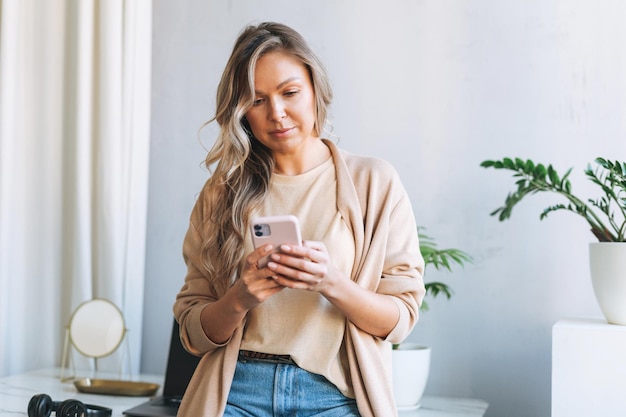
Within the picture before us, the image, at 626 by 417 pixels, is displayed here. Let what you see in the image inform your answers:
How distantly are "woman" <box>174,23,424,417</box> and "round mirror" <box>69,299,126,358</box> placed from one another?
33.3 inches

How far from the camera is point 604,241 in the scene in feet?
6.05

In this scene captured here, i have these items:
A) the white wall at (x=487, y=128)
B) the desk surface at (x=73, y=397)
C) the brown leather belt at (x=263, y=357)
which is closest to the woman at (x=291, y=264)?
the brown leather belt at (x=263, y=357)

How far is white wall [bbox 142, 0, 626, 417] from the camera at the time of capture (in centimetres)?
208

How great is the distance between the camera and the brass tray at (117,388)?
2183mm

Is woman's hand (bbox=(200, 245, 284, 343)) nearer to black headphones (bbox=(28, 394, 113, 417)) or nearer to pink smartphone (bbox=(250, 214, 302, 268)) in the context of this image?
pink smartphone (bbox=(250, 214, 302, 268))

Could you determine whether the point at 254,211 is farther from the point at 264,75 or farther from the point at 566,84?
the point at 566,84

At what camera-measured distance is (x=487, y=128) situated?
2.17m

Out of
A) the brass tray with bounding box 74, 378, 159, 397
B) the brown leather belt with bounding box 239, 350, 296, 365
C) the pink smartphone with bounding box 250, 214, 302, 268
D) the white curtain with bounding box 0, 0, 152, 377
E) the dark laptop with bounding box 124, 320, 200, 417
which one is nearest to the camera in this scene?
the pink smartphone with bounding box 250, 214, 302, 268

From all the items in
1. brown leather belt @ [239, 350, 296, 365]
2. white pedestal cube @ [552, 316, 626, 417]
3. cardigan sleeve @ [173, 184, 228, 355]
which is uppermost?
cardigan sleeve @ [173, 184, 228, 355]

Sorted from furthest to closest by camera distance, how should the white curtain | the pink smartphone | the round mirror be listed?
the white curtain
the round mirror
the pink smartphone

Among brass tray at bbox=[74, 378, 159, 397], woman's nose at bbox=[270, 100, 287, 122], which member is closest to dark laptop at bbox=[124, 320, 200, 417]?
brass tray at bbox=[74, 378, 159, 397]

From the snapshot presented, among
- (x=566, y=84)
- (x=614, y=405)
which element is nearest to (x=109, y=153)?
(x=566, y=84)

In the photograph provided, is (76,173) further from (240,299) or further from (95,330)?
(240,299)

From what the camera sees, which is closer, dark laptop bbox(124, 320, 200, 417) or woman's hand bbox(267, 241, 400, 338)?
woman's hand bbox(267, 241, 400, 338)
